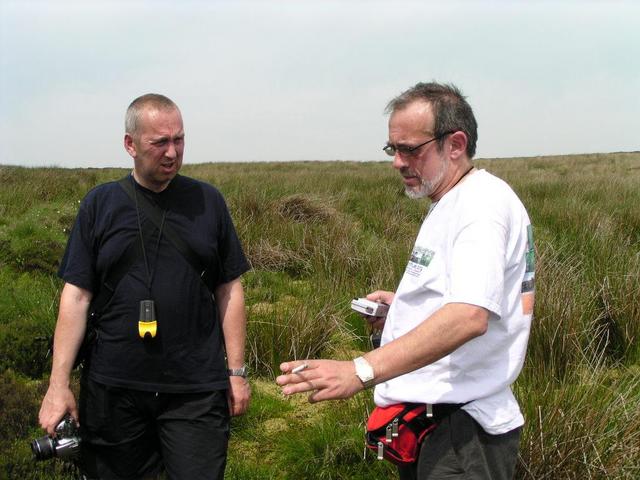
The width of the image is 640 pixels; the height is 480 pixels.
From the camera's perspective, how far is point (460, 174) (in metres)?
2.01

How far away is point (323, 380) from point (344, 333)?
11.1ft

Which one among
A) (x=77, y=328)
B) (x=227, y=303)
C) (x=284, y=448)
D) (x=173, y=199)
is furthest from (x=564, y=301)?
(x=77, y=328)

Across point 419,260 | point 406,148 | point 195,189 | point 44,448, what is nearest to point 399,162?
point 406,148

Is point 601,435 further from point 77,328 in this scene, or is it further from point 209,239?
point 77,328

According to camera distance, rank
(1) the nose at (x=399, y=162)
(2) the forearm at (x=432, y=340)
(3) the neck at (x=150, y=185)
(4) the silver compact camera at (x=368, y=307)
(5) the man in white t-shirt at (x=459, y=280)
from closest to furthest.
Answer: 1. (2) the forearm at (x=432, y=340)
2. (5) the man in white t-shirt at (x=459, y=280)
3. (1) the nose at (x=399, y=162)
4. (4) the silver compact camera at (x=368, y=307)
5. (3) the neck at (x=150, y=185)

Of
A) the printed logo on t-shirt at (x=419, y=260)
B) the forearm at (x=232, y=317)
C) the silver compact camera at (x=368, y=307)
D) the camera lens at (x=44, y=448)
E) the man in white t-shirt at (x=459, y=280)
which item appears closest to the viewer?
the man in white t-shirt at (x=459, y=280)

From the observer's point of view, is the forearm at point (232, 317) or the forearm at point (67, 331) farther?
the forearm at point (232, 317)

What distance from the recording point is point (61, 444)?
2508 mm

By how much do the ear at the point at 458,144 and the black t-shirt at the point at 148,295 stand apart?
1.16 meters

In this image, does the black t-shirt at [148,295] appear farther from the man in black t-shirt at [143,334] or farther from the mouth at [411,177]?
the mouth at [411,177]

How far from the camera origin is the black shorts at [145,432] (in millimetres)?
2521

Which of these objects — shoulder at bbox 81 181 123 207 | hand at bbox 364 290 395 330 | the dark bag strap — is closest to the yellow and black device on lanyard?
the dark bag strap

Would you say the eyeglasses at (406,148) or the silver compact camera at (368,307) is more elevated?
the eyeglasses at (406,148)

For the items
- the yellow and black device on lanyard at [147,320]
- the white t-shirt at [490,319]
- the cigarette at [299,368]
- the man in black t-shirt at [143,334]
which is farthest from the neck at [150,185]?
the cigarette at [299,368]
